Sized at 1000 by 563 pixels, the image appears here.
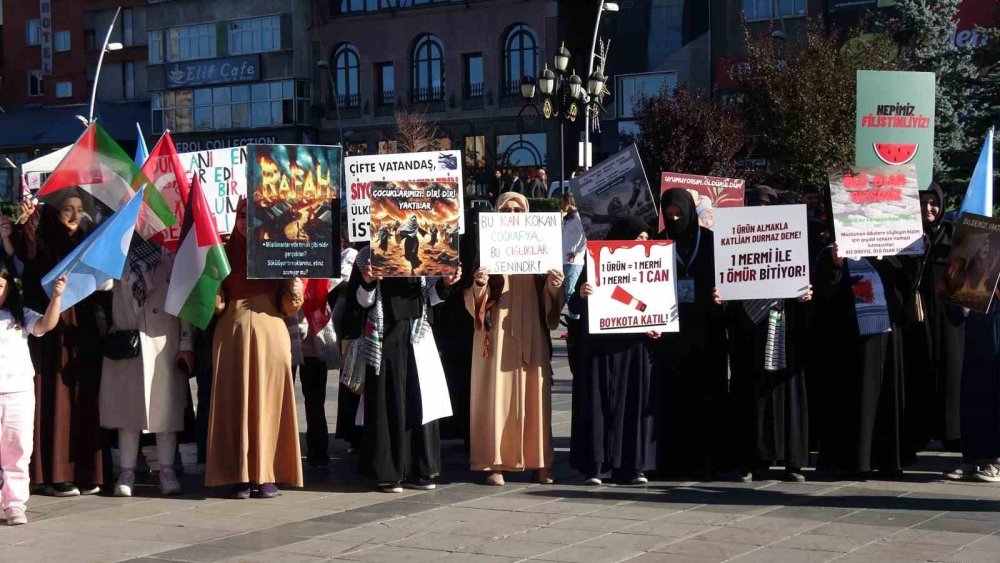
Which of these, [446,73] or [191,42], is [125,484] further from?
[191,42]

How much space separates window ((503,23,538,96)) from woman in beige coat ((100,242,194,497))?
5089 centimetres

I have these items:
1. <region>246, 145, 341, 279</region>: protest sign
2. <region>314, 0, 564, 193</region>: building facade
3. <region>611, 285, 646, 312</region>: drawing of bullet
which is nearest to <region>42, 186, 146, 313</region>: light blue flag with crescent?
<region>246, 145, 341, 279</region>: protest sign

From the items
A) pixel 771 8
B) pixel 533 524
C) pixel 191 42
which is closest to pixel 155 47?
pixel 191 42

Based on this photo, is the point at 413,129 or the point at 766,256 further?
the point at 413,129

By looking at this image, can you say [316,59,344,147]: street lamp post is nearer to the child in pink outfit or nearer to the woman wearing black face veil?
the woman wearing black face veil

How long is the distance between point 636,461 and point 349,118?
55.8m

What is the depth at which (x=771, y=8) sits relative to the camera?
48938 mm

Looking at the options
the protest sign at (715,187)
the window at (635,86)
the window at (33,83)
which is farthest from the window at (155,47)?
A: the protest sign at (715,187)

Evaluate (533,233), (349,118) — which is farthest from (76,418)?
(349,118)

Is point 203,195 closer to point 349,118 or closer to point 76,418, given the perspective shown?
point 76,418

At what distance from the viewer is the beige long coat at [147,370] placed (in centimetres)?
941

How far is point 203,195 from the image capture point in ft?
30.6

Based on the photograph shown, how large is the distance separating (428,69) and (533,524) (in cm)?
5556

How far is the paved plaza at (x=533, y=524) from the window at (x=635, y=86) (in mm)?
43016
